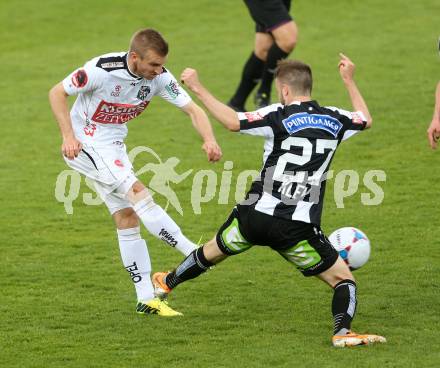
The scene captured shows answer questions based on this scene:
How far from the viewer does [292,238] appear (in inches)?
273

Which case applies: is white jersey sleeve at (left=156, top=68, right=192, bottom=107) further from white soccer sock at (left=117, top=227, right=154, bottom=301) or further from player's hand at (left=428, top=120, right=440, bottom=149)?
player's hand at (left=428, top=120, right=440, bottom=149)

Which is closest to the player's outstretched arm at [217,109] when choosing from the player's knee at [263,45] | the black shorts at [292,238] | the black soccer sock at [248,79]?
the black shorts at [292,238]

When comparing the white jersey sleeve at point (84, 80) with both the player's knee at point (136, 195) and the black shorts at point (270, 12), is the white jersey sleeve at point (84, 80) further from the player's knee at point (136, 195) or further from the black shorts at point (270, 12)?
the black shorts at point (270, 12)

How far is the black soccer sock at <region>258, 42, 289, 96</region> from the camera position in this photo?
1395 cm

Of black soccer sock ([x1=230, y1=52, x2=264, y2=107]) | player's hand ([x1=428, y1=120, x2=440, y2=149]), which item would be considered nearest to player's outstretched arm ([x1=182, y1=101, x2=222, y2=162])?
player's hand ([x1=428, y1=120, x2=440, y2=149])

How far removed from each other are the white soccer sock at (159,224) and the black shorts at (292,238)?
3.39ft

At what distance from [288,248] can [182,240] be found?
1.40 m

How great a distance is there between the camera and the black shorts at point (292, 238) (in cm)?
694

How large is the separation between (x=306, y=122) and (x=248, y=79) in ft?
24.1

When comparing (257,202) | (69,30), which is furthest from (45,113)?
(257,202)

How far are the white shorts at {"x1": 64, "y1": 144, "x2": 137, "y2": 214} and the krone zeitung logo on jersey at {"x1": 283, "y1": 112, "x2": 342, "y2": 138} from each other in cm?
157

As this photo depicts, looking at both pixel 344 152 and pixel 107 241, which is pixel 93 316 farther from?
pixel 344 152

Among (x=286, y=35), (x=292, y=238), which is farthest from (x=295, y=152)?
(x=286, y=35)

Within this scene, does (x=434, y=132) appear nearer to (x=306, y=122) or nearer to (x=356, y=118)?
(x=356, y=118)
